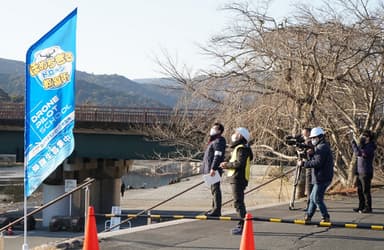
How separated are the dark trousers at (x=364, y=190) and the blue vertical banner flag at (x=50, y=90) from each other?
22.1ft

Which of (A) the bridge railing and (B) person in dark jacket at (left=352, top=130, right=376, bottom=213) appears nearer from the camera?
(B) person in dark jacket at (left=352, top=130, right=376, bottom=213)

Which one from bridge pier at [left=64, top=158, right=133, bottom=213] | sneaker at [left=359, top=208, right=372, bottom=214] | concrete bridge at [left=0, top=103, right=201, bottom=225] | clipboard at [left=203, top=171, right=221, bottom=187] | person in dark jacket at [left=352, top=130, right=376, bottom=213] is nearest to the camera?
clipboard at [left=203, top=171, right=221, bottom=187]

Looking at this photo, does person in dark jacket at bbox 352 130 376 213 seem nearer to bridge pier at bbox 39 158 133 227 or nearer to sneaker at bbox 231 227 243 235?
sneaker at bbox 231 227 243 235

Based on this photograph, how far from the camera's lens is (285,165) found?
2109 cm

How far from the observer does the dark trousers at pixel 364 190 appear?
12883 mm

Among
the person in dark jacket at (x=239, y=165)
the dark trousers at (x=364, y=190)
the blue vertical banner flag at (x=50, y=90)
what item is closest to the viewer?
the blue vertical banner flag at (x=50, y=90)

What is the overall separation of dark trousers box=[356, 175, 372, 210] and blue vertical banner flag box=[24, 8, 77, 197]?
6.73m

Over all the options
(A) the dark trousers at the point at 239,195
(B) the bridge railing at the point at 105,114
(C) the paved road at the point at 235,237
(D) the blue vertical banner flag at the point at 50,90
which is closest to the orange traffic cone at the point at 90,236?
(C) the paved road at the point at 235,237

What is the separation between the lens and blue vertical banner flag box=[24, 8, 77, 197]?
8.97 meters

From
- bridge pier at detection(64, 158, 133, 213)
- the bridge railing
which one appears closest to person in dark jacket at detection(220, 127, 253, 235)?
the bridge railing

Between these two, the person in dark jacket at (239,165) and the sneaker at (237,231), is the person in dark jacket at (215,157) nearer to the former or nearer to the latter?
the person in dark jacket at (239,165)

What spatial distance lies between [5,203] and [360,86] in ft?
157

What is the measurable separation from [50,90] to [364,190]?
7349 millimetres

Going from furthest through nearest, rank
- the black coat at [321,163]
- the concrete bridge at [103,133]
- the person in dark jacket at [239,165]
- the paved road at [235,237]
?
1. the concrete bridge at [103,133]
2. the black coat at [321,163]
3. the person in dark jacket at [239,165]
4. the paved road at [235,237]
